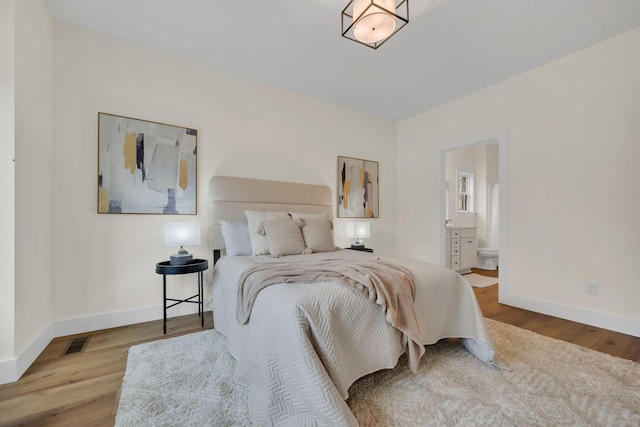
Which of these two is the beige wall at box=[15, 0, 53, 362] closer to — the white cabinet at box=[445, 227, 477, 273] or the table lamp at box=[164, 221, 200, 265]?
the table lamp at box=[164, 221, 200, 265]

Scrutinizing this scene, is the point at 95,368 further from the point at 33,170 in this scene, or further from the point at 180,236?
the point at 33,170

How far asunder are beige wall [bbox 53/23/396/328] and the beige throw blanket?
1.47m

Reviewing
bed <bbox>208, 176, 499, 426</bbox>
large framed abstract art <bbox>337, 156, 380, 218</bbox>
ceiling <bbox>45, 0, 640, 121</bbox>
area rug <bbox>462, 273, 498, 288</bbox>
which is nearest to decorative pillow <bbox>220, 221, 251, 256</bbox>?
bed <bbox>208, 176, 499, 426</bbox>

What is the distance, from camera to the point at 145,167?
2.58 meters

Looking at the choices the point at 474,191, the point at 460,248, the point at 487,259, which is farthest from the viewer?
the point at 474,191

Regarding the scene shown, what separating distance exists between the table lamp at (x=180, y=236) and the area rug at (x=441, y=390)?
732 millimetres

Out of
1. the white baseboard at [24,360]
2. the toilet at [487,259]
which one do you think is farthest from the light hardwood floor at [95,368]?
the toilet at [487,259]

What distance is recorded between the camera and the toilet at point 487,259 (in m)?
5.12

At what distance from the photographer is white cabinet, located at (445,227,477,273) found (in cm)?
464

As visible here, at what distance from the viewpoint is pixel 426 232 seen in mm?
4168

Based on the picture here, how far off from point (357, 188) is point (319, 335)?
313 centimetres

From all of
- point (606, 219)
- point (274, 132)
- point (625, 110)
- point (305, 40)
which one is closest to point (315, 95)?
point (274, 132)

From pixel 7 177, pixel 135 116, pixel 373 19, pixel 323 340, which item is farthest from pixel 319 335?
pixel 135 116

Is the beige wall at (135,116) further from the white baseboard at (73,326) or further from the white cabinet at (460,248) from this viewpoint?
the white cabinet at (460,248)
